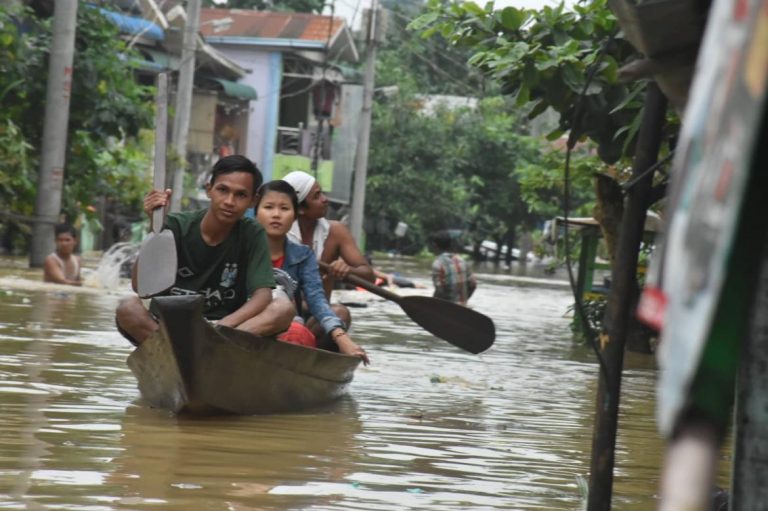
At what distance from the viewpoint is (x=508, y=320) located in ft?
64.1

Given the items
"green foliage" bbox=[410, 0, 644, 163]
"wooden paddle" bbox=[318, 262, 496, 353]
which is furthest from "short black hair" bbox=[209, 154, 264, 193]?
"wooden paddle" bbox=[318, 262, 496, 353]

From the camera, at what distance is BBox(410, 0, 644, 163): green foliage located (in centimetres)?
700

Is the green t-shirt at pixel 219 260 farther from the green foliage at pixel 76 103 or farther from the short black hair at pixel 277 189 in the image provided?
the green foliage at pixel 76 103

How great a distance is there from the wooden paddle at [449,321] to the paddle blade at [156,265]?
2.82m

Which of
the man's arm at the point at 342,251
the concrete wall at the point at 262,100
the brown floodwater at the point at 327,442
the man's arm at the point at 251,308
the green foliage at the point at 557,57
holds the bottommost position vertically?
the brown floodwater at the point at 327,442

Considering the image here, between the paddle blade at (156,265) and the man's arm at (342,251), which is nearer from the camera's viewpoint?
the paddle blade at (156,265)

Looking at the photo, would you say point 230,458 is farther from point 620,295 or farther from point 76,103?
point 76,103

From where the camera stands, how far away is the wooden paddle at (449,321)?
9.71m

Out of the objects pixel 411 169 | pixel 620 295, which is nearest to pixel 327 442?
pixel 620 295

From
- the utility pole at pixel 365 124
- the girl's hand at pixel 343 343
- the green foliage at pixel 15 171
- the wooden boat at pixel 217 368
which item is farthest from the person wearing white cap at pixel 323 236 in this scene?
the utility pole at pixel 365 124

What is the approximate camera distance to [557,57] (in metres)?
7.05

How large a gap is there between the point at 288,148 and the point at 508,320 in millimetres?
24431

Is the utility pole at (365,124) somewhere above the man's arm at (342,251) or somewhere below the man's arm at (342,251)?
above

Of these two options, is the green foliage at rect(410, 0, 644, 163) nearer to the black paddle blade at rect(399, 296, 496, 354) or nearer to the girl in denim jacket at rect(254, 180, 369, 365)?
the girl in denim jacket at rect(254, 180, 369, 365)
